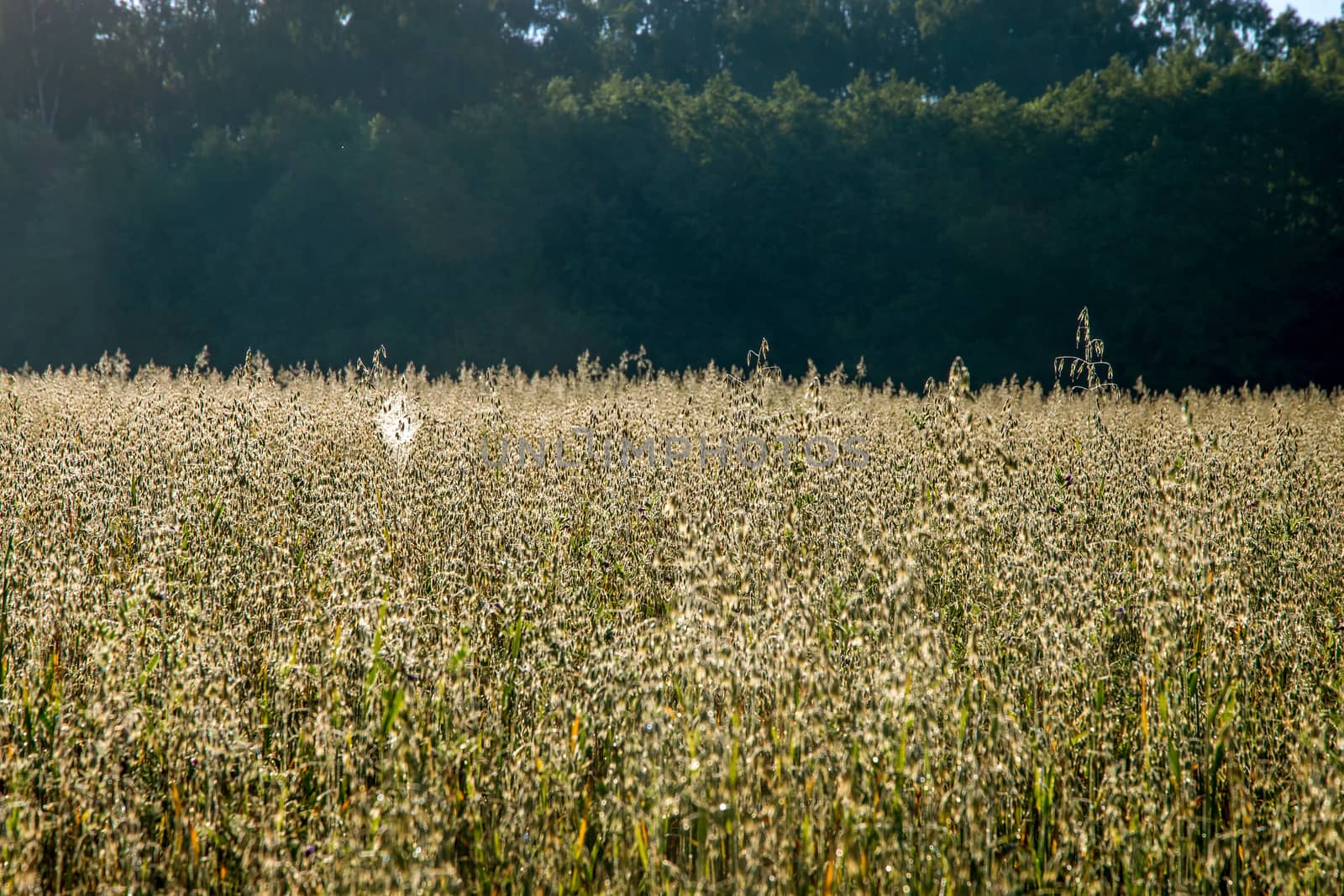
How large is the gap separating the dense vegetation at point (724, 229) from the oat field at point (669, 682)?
14964 mm

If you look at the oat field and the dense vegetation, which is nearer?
the oat field

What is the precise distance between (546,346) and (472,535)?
613 inches

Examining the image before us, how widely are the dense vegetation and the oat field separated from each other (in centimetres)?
1496

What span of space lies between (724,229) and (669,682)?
56.9ft

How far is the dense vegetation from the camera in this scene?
1741 centimetres

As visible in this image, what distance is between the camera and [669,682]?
6.53 feet

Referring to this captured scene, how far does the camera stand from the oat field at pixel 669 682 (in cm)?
158

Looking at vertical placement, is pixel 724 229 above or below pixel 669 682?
above

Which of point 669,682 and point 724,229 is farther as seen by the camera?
point 724,229

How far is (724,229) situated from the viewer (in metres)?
18.7

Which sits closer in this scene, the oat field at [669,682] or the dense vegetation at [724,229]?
the oat field at [669,682]

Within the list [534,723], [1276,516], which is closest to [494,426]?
[534,723]

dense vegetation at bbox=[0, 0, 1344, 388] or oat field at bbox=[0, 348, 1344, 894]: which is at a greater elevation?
dense vegetation at bbox=[0, 0, 1344, 388]

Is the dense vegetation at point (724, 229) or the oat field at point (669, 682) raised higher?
the dense vegetation at point (724, 229)
